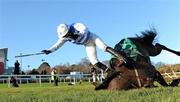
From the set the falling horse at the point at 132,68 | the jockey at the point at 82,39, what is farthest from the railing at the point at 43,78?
the falling horse at the point at 132,68

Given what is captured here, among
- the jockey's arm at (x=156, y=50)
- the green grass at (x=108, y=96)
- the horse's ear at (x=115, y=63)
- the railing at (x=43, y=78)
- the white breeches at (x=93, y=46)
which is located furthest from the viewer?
the railing at (x=43, y=78)

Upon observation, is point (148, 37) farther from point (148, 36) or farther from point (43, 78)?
point (43, 78)

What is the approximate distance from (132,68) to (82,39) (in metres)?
1.43

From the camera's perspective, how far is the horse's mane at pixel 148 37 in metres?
13.2

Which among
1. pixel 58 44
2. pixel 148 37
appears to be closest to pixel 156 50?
pixel 148 37

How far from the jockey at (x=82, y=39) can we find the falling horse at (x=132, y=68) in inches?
11.7

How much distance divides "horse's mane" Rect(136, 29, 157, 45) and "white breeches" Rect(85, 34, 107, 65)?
4.30 ft

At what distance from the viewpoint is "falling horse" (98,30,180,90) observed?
1181 cm

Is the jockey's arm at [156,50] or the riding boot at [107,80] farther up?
the jockey's arm at [156,50]

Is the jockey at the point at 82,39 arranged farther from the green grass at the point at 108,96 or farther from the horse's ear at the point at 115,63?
the green grass at the point at 108,96

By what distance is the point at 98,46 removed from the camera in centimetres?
1233

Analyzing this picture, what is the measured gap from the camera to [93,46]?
12586mm

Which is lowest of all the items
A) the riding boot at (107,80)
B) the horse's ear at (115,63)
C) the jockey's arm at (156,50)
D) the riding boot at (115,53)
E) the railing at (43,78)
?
the riding boot at (107,80)

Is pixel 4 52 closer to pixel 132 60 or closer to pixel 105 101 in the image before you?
→ pixel 132 60
